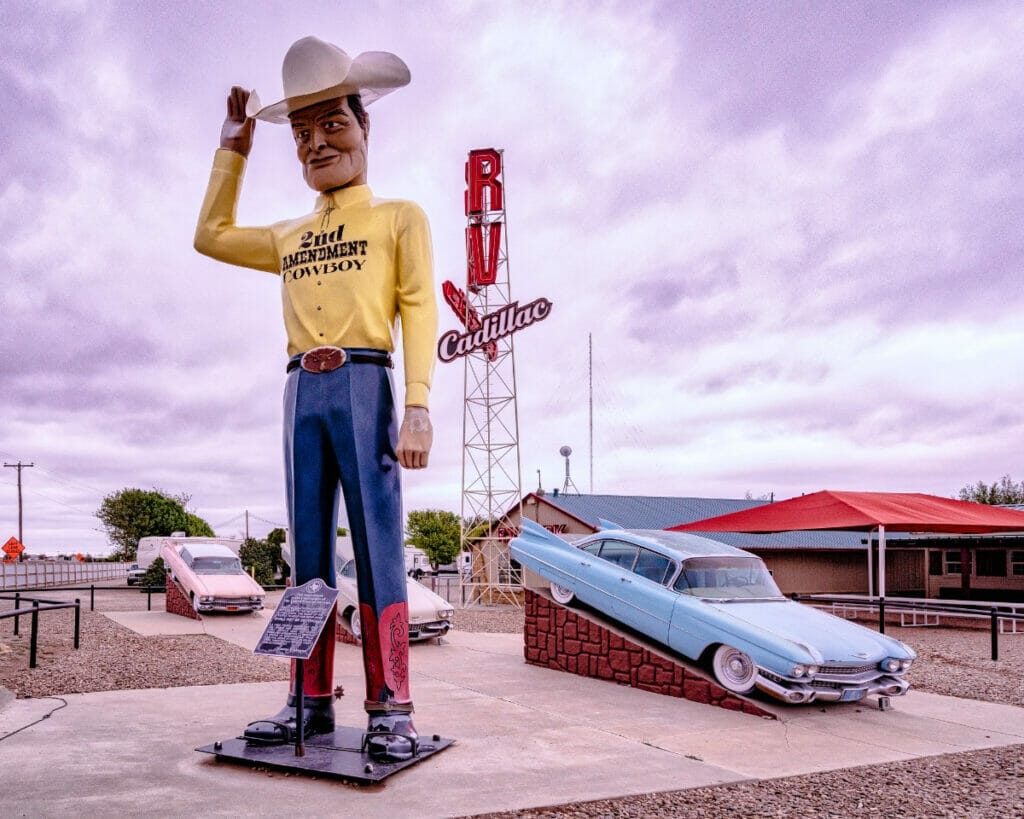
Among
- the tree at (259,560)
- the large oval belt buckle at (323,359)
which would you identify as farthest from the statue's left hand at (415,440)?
the tree at (259,560)

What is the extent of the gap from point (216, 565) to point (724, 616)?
541 inches

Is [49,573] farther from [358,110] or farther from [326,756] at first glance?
[358,110]

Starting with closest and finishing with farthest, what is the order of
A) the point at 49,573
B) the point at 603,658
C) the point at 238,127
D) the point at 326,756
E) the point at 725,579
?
the point at 326,756 → the point at 238,127 → the point at 725,579 → the point at 603,658 → the point at 49,573

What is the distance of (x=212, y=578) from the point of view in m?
17.9

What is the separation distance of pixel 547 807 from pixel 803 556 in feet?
79.7

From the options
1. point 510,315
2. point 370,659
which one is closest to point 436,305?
point 370,659

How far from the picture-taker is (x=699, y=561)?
8.42 m

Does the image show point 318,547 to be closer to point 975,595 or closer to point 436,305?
point 436,305

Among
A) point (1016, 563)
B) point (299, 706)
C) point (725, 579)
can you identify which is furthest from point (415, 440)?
point (1016, 563)

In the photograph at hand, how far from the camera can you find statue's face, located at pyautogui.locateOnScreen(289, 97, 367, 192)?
19.4 feet

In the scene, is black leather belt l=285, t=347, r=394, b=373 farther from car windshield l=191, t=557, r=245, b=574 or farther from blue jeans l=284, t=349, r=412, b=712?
car windshield l=191, t=557, r=245, b=574

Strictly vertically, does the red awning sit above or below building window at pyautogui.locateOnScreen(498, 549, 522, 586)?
above

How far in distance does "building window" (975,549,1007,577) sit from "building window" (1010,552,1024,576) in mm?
207

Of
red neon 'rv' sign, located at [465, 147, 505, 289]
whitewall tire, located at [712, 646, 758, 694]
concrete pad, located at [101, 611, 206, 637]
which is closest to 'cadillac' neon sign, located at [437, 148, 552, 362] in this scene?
red neon 'rv' sign, located at [465, 147, 505, 289]
